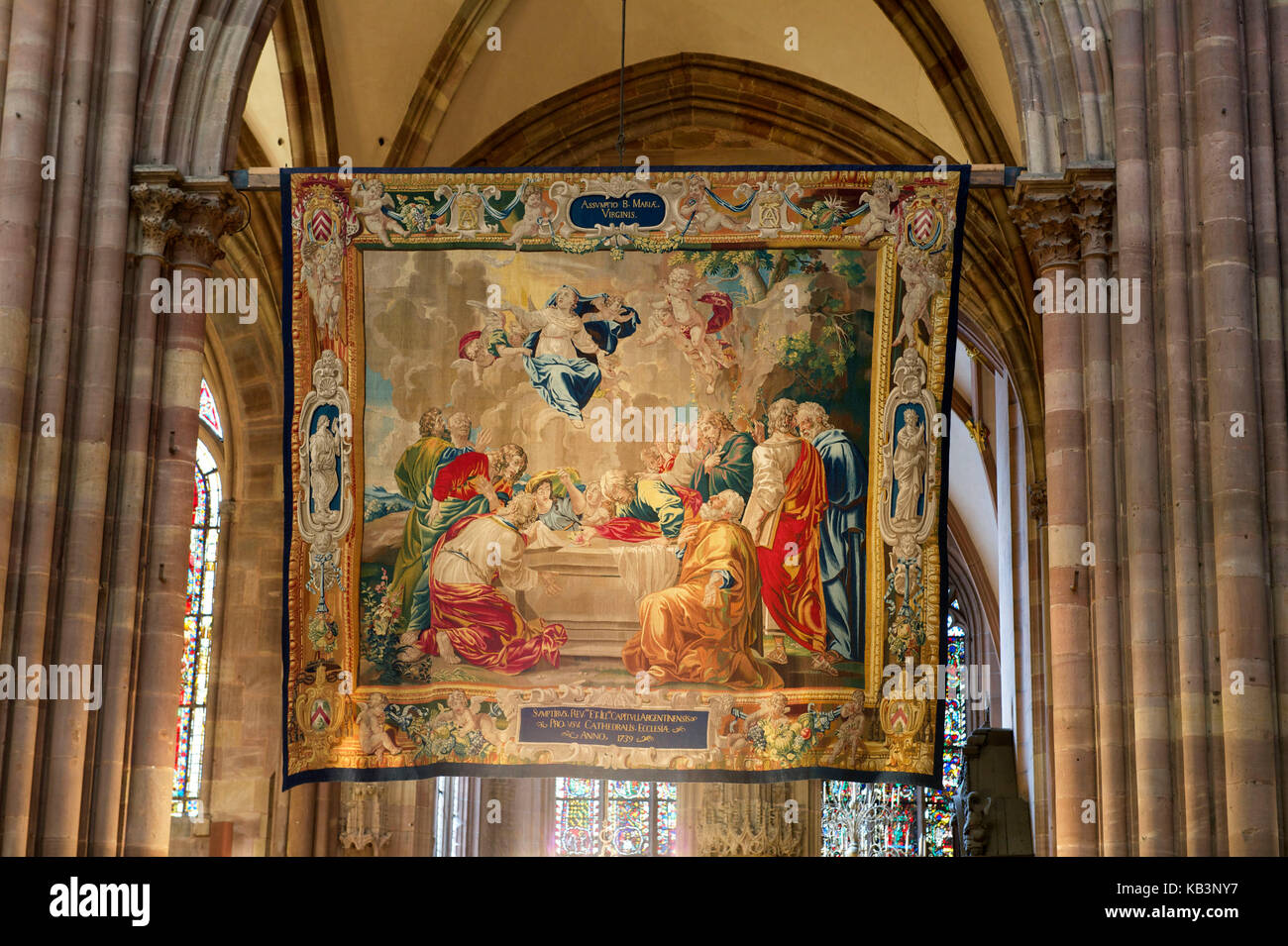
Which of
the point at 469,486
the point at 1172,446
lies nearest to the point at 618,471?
the point at 469,486

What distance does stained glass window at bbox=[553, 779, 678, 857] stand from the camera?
953 inches

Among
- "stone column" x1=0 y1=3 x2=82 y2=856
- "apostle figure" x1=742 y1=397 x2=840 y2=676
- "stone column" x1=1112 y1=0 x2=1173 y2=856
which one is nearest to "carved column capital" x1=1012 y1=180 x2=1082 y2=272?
"stone column" x1=1112 y1=0 x2=1173 y2=856

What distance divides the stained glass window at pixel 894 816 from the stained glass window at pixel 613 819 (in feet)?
7.14

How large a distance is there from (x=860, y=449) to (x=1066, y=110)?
2.65 m

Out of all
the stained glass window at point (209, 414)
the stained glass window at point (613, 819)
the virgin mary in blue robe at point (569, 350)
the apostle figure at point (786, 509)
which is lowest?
the stained glass window at point (613, 819)

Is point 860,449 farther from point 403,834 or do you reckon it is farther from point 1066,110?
point 403,834

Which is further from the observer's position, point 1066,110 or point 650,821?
point 650,821

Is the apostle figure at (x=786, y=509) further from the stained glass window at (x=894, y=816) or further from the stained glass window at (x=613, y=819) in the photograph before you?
the stained glass window at (x=894, y=816)

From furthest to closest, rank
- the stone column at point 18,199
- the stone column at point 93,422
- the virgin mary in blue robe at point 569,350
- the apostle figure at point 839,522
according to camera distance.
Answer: the virgin mary in blue robe at point 569,350 < the apostle figure at point 839,522 < the stone column at point 18,199 < the stone column at point 93,422

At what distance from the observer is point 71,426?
A: 12016mm

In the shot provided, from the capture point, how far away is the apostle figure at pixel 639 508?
42.2 feet

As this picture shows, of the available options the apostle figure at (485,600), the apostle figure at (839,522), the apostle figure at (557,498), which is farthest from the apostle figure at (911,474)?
the apostle figure at (485,600)

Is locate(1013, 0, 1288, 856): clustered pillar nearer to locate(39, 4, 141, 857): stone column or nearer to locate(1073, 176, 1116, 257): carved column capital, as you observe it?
locate(1073, 176, 1116, 257): carved column capital

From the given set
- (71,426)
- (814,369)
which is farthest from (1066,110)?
(71,426)
